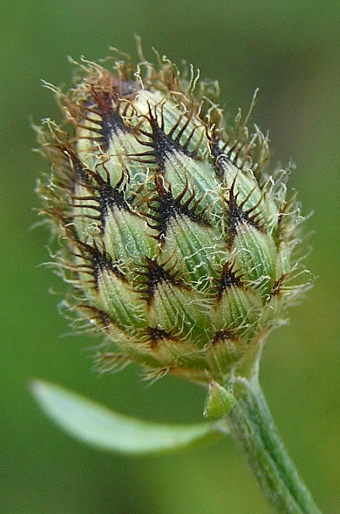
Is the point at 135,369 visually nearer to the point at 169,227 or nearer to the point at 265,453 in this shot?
the point at 265,453

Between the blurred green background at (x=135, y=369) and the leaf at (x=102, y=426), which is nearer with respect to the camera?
the leaf at (x=102, y=426)

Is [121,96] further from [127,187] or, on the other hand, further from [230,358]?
[230,358]

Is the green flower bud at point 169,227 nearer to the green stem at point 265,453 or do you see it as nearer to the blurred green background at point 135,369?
the green stem at point 265,453

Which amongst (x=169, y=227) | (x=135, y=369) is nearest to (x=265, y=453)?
(x=169, y=227)

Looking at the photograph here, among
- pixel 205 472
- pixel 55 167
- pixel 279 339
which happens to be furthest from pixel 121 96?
pixel 205 472

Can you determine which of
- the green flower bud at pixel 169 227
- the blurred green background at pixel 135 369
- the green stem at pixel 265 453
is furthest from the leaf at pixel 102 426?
the blurred green background at pixel 135 369

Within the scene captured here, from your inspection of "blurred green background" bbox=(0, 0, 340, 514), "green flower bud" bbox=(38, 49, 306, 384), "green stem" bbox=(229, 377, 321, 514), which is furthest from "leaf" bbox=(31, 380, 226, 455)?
"blurred green background" bbox=(0, 0, 340, 514)

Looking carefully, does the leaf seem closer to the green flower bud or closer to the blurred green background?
the green flower bud
